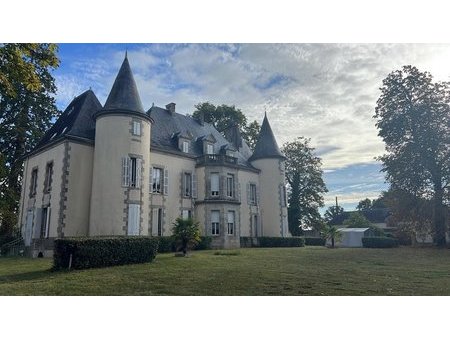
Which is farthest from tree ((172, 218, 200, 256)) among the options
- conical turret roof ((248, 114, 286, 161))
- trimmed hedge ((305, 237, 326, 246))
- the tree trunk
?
trimmed hedge ((305, 237, 326, 246))

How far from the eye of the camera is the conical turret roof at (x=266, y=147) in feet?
88.0

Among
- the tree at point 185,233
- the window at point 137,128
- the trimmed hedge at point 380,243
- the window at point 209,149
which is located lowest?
the trimmed hedge at point 380,243

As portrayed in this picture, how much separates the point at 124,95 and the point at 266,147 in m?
12.3

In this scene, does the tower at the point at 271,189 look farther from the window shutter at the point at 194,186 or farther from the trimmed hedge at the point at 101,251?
the trimmed hedge at the point at 101,251

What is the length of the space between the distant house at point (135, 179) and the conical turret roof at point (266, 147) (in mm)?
120

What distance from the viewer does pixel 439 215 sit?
20.0 metres

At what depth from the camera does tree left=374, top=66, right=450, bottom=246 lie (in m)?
19.7

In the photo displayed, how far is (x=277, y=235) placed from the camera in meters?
26.0

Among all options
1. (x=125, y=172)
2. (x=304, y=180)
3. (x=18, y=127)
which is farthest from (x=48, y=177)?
(x=304, y=180)

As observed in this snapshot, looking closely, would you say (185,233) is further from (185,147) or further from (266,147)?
(266,147)

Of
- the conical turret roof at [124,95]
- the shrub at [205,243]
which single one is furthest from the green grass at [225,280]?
the conical turret roof at [124,95]

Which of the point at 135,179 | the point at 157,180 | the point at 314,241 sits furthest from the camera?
the point at 314,241

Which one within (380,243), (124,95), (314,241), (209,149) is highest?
(124,95)
